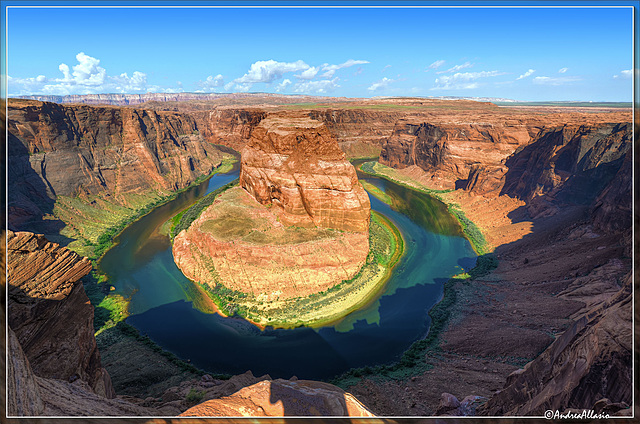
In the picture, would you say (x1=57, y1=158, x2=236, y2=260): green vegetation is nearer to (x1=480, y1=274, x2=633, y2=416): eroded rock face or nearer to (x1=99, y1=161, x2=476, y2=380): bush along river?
(x1=99, y1=161, x2=476, y2=380): bush along river

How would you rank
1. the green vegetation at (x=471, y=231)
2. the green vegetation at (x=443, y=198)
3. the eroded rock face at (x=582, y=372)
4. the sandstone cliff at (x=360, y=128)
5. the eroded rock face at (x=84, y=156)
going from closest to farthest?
→ the eroded rock face at (x=582, y=372) < the green vegetation at (x=471, y=231) < the eroded rock face at (x=84, y=156) < the green vegetation at (x=443, y=198) < the sandstone cliff at (x=360, y=128)

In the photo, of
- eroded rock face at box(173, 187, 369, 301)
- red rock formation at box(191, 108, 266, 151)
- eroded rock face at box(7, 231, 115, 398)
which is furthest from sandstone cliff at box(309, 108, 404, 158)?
eroded rock face at box(7, 231, 115, 398)

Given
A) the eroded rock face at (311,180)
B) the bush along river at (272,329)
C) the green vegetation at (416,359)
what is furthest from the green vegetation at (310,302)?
the green vegetation at (416,359)

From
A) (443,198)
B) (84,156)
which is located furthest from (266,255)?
(443,198)

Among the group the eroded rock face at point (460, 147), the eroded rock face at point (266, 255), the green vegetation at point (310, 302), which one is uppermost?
the eroded rock face at point (460, 147)

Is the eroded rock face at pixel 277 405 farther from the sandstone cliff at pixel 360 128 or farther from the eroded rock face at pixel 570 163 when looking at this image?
the sandstone cliff at pixel 360 128

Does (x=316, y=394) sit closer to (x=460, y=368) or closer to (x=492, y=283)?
(x=460, y=368)

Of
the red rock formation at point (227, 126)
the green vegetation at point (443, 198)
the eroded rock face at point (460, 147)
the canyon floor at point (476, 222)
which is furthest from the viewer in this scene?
the red rock formation at point (227, 126)
